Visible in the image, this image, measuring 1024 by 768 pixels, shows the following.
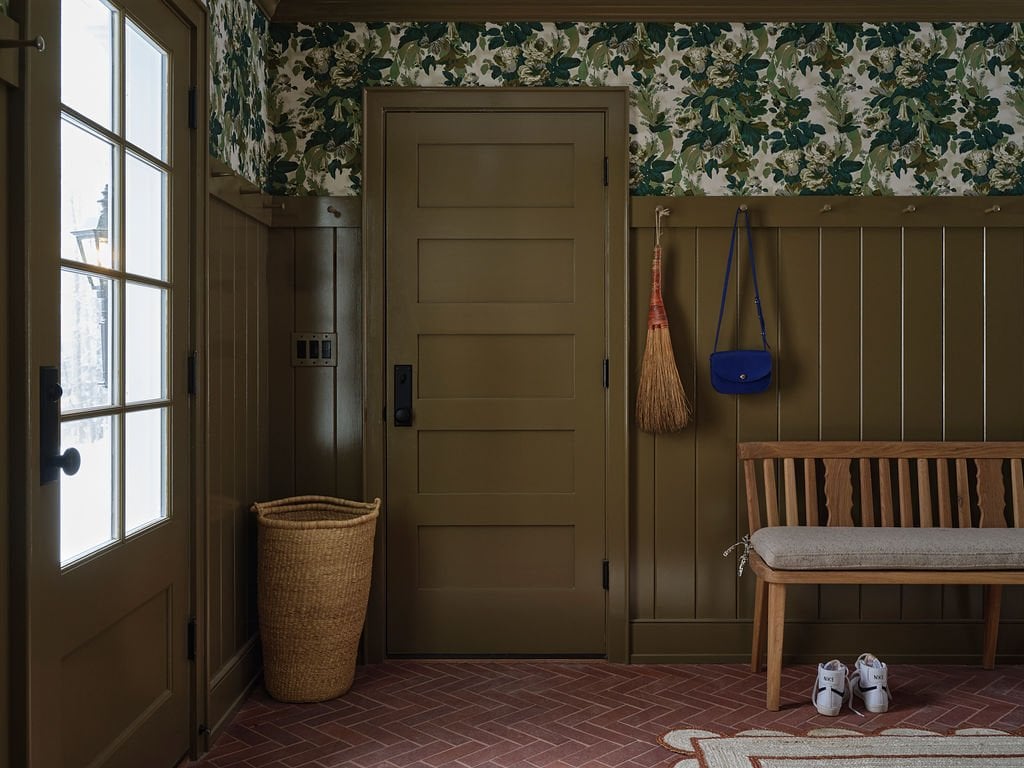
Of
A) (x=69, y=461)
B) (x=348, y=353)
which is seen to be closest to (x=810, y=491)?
(x=348, y=353)

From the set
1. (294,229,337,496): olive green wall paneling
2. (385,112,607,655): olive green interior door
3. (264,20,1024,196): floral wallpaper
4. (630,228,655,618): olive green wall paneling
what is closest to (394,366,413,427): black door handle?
(385,112,607,655): olive green interior door

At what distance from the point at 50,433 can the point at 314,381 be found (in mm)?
1854

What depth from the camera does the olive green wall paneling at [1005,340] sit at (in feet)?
12.1

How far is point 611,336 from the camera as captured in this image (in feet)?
12.0

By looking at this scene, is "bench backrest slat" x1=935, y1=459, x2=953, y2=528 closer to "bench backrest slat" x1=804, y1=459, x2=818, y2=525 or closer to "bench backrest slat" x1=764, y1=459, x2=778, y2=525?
"bench backrest slat" x1=804, y1=459, x2=818, y2=525

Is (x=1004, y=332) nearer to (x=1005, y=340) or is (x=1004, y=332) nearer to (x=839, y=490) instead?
(x=1005, y=340)

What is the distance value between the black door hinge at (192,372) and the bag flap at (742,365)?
6.39 ft

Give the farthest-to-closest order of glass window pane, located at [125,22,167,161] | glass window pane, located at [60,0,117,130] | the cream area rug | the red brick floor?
the red brick floor < the cream area rug < glass window pane, located at [125,22,167,161] < glass window pane, located at [60,0,117,130]

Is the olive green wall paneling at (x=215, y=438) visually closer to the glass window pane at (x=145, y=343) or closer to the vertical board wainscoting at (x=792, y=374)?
the glass window pane at (x=145, y=343)

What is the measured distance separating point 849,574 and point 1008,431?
112 cm

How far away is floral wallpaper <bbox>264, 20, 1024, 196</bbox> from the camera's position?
144 inches

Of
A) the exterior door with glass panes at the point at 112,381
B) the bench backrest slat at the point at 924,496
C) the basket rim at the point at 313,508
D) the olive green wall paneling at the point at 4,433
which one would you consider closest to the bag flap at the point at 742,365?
the bench backrest slat at the point at 924,496

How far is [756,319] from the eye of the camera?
3.69 meters

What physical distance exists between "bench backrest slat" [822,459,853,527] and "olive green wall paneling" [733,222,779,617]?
260mm
